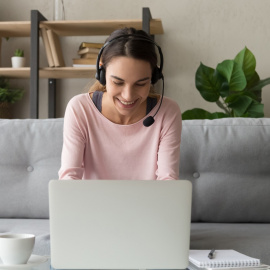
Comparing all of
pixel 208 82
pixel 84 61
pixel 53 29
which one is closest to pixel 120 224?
pixel 208 82

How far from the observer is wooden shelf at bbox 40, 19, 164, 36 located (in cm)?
327

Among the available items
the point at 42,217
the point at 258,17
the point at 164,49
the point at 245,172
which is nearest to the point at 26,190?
the point at 42,217

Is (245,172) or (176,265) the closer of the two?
(176,265)

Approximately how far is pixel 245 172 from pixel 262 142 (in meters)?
0.14

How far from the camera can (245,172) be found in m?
2.10

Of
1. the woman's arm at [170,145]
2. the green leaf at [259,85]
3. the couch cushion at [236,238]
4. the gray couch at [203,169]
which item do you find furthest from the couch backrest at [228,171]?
the green leaf at [259,85]

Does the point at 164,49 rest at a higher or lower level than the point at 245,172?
higher

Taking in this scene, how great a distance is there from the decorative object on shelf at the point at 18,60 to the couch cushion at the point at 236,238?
1889mm

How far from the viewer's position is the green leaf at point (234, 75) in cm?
306

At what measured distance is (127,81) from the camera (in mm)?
1531

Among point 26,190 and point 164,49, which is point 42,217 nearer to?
point 26,190

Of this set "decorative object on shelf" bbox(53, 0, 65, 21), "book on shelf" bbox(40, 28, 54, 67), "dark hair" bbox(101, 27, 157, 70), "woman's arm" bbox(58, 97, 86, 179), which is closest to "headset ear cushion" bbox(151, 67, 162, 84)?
"dark hair" bbox(101, 27, 157, 70)

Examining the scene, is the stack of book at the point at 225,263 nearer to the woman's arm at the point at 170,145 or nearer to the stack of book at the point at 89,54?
the woman's arm at the point at 170,145

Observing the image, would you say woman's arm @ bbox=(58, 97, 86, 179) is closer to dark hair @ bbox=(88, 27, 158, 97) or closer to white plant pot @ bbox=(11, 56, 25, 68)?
dark hair @ bbox=(88, 27, 158, 97)
